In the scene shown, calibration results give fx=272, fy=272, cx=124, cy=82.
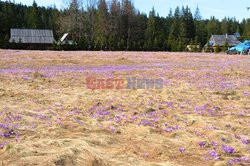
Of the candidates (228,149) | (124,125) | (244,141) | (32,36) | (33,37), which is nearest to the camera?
(228,149)

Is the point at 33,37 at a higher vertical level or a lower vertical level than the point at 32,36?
lower

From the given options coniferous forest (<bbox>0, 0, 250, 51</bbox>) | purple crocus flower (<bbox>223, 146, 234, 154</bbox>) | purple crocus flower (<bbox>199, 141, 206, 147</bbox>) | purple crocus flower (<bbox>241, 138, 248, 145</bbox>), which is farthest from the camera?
coniferous forest (<bbox>0, 0, 250, 51</bbox>)

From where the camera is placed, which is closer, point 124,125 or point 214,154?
point 214,154

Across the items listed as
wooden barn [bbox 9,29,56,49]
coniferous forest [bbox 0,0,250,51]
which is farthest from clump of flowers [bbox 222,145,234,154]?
wooden barn [bbox 9,29,56,49]

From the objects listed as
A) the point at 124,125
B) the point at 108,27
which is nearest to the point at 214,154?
the point at 124,125

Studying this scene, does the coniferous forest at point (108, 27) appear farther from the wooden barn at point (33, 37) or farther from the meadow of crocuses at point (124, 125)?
the meadow of crocuses at point (124, 125)

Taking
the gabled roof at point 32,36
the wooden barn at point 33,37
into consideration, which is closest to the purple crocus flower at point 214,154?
the wooden barn at point 33,37

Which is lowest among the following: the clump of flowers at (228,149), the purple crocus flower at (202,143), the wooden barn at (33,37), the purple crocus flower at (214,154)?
the purple crocus flower at (214,154)

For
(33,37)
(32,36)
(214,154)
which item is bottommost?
(214,154)

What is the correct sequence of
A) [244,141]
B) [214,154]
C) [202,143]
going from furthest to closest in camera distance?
1. [244,141]
2. [202,143]
3. [214,154]

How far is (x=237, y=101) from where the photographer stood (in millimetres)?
8352

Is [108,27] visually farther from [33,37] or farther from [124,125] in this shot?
[124,125]

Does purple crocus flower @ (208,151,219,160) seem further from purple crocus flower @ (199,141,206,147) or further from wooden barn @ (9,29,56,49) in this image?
wooden barn @ (9,29,56,49)

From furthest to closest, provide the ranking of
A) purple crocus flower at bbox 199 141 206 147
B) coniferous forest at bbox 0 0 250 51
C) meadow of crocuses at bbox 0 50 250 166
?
coniferous forest at bbox 0 0 250 51, purple crocus flower at bbox 199 141 206 147, meadow of crocuses at bbox 0 50 250 166
